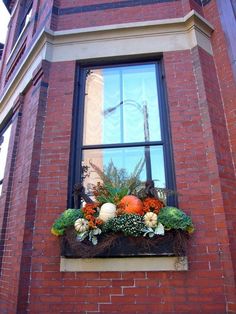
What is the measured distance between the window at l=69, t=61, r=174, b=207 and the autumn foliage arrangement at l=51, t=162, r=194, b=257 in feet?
1.17

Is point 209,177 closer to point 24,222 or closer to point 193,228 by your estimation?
point 193,228

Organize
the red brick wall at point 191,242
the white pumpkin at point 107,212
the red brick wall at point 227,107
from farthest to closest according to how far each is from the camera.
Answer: the red brick wall at point 227,107
the white pumpkin at point 107,212
the red brick wall at point 191,242

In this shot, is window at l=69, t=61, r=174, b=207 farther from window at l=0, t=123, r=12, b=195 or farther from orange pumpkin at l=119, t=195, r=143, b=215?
window at l=0, t=123, r=12, b=195

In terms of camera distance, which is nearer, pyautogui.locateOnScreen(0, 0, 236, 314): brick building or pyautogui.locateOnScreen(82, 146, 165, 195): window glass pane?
pyautogui.locateOnScreen(0, 0, 236, 314): brick building

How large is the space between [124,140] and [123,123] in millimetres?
317

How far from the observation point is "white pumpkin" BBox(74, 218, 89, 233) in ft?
10.0

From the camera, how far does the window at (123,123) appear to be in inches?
151

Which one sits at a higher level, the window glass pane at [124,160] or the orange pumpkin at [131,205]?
the window glass pane at [124,160]

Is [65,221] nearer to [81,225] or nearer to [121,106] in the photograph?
[81,225]

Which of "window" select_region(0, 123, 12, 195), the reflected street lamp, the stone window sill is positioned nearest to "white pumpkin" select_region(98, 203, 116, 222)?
the stone window sill

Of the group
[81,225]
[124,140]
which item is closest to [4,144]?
[124,140]

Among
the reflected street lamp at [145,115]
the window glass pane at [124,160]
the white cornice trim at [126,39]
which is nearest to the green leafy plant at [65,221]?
the window glass pane at [124,160]

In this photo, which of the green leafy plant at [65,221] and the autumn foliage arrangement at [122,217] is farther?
the green leafy plant at [65,221]

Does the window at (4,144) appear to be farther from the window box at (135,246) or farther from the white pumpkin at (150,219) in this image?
the white pumpkin at (150,219)
